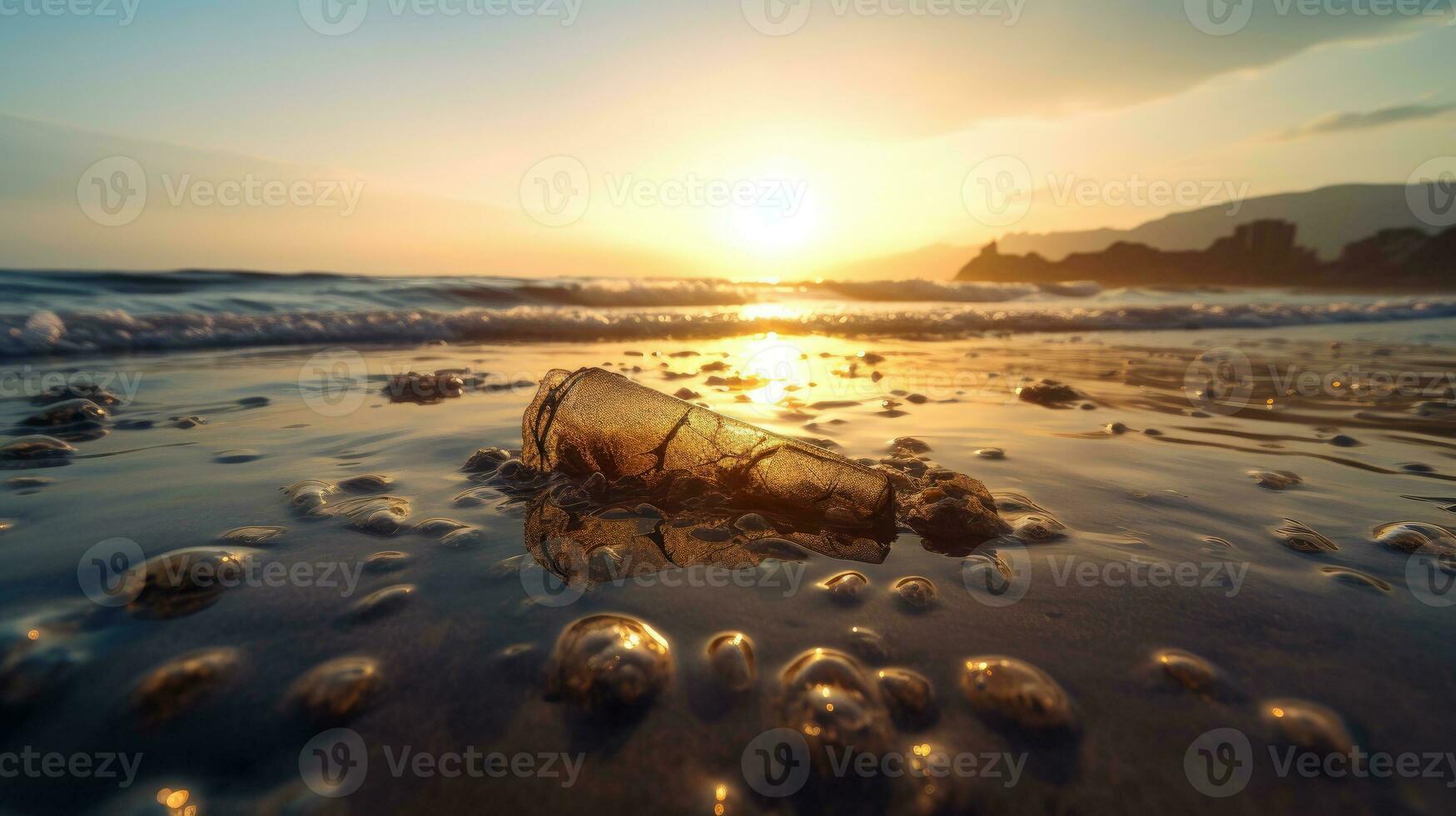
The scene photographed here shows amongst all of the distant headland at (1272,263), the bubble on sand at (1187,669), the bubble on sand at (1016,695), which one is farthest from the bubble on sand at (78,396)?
the distant headland at (1272,263)

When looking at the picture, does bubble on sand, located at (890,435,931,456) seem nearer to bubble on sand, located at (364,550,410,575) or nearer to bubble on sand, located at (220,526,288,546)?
bubble on sand, located at (364,550,410,575)

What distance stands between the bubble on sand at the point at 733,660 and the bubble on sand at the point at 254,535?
1.23 metres

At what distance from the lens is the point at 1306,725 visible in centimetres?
90

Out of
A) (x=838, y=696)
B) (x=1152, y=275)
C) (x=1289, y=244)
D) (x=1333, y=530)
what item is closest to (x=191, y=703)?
(x=838, y=696)

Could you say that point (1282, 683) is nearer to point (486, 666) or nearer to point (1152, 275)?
point (486, 666)

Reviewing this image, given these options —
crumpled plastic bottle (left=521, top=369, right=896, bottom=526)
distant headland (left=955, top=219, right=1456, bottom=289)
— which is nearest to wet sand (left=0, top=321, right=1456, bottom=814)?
crumpled plastic bottle (left=521, top=369, right=896, bottom=526)

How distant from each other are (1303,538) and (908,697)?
1377 millimetres

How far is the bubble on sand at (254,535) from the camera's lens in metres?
1.48

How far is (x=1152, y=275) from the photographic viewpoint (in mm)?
40656

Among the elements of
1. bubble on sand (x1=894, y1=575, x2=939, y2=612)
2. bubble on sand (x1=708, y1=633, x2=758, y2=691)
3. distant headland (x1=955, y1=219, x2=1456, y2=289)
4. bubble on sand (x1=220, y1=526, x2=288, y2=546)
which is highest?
distant headland (x1=955, y1=219, x2=1456, y2=289)

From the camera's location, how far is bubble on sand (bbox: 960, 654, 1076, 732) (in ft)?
2.97

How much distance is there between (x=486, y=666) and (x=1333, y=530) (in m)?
2.21

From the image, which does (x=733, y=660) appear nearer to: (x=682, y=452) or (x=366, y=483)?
(x=682, y=452)

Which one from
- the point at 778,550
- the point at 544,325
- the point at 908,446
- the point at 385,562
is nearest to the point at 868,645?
the point at 778,550
